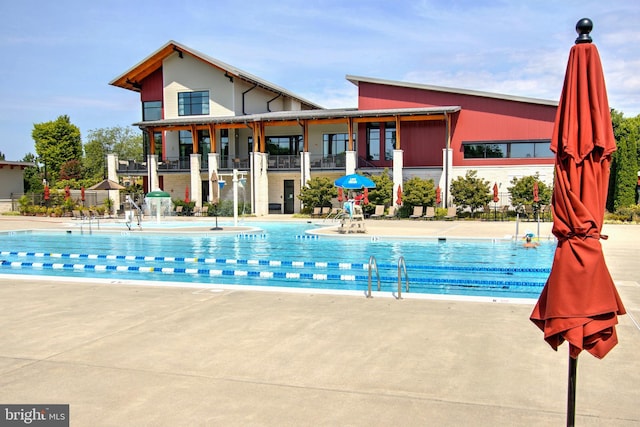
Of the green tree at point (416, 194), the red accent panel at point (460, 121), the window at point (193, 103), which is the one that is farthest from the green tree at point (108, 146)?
the green tree at point (416, 194)

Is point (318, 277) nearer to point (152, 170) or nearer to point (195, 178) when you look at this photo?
point (195, 178)

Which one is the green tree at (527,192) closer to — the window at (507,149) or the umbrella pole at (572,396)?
the window at (507,149)

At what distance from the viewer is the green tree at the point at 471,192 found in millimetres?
28734

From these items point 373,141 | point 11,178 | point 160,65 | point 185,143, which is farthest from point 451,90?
point 11,178

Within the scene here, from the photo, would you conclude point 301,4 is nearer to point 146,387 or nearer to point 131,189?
point 146,387

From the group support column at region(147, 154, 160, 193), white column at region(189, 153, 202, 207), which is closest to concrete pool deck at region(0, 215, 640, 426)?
white column at region(189, 153, 202, 207)

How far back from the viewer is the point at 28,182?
47812 millimetres

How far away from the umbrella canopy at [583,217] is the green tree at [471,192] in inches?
1039

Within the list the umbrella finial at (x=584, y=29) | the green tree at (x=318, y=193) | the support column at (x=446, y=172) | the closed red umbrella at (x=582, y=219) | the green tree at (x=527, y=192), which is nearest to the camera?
the closed red umbrella at (x=582, y=219)

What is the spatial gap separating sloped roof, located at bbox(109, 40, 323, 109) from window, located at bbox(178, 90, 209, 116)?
2.45 m

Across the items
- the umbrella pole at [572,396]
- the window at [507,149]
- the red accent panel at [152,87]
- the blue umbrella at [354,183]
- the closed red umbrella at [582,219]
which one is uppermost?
the red accent panel at [152,87]

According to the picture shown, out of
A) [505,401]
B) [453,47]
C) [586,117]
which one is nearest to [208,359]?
[505,401]

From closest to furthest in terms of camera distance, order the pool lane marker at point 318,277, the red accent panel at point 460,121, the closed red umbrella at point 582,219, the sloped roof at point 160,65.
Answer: the closed red umbrella at point 582,219 < the pool lane marker at point 318,277 < the red accent panel at point 460,121 < the sloped roof at point 160,65

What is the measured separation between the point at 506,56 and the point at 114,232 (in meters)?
21.7
